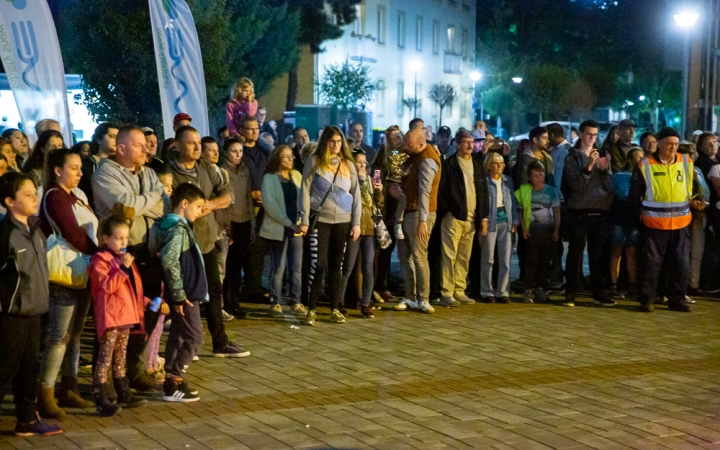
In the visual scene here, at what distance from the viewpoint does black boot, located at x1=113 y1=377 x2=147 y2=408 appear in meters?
7.32

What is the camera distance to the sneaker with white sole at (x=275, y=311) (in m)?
11.3

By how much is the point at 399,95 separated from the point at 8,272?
4980 cm

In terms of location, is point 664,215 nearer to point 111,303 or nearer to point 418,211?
point 418,211

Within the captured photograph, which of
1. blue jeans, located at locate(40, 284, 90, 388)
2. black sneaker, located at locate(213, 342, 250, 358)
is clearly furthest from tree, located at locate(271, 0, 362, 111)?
blue jeans, located at locate(40, 284, 90, 388)

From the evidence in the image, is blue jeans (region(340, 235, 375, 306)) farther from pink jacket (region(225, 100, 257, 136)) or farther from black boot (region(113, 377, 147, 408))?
black boot (region(113, 377, 147, 408))

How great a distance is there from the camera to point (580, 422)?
23.5 feet

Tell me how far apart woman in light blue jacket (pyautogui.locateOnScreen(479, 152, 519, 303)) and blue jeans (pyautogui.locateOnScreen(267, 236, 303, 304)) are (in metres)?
2.35

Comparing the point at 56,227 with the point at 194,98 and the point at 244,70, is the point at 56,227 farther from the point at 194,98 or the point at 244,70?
the point at 244,70


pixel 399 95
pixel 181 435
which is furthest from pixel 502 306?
pixel 399 95

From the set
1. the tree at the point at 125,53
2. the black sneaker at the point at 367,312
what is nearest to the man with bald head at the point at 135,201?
the black sneaker at the point at 367,312

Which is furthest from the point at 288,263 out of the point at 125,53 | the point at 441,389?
the point at 125,53

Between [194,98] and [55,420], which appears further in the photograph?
[194,98]

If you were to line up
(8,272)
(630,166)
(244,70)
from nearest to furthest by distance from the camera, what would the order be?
(8,272) < (630,166) < (244,70)

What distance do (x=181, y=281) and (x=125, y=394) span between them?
2.89 ft
